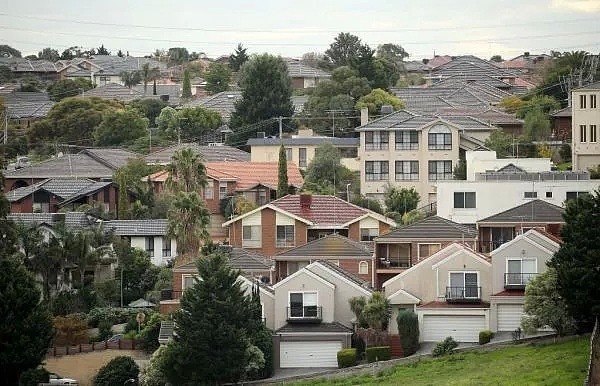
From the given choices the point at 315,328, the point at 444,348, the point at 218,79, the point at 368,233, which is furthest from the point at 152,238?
the point at 218,79

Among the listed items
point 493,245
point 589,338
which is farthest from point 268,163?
point 589,338

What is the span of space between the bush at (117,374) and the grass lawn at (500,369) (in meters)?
6.07

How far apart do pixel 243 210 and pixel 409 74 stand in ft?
313

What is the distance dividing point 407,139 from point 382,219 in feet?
62.6

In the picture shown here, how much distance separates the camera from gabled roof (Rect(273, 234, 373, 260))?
228 ft

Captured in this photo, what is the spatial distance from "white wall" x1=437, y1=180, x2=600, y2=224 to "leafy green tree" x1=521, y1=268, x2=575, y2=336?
22.5m

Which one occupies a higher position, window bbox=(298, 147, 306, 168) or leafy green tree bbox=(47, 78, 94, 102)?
leafy green tree bbox=(47, 78, 94, 102)

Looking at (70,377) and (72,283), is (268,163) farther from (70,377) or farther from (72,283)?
(70,377)

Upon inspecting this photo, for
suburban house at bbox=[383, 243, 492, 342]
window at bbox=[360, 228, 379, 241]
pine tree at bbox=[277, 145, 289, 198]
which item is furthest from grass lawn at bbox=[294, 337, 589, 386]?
pine tree at bbox=[277, 145, 289, 198]

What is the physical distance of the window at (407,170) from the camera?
9825cm

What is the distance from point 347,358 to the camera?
59.4 meters

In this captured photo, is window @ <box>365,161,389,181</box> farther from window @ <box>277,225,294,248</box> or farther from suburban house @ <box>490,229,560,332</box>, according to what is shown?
suburban house @ <box>490,229,560,332</box>

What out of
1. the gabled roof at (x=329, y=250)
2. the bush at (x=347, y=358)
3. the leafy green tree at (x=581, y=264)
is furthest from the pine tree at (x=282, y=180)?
the leafy green tree at (x=581, y=264)

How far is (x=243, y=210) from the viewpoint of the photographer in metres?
88.5
